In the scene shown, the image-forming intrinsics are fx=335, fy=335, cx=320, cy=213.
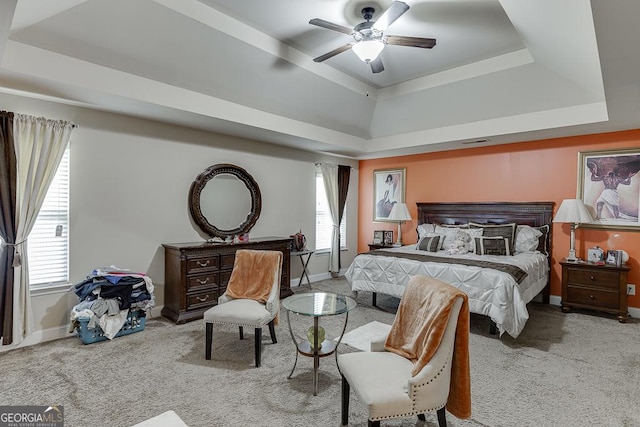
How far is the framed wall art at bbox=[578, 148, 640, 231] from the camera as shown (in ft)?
14.2

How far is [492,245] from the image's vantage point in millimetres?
4684

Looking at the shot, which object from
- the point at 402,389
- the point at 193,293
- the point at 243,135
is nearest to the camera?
the point at 402,389

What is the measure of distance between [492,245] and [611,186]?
1697 mm

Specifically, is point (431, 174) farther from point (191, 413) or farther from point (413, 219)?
point (191, 413)

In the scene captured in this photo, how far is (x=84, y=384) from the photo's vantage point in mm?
2598

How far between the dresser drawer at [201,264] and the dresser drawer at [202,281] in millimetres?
67

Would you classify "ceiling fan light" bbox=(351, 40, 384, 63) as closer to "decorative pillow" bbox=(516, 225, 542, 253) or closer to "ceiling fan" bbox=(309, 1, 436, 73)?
"ceiling fan" bbox=(309, 1, 436, 73)

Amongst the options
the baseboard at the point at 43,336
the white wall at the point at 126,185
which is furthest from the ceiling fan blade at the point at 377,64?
the baseboard at the point at 43,336

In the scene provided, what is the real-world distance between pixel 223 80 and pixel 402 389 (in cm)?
354

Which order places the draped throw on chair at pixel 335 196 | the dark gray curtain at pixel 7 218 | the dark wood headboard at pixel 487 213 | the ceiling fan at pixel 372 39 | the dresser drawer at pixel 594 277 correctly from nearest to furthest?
the ceiling fan at pixel 372 39 → the dark gray curtain at pixel 7 218 → the dresser drawer at pixel 594 277 → the dark wood headboard at pixel 487 213 → the draped throw on chair at pixel 335 196

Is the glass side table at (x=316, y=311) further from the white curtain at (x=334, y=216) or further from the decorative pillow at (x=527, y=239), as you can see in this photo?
the white curtain at (x=334, y=216)

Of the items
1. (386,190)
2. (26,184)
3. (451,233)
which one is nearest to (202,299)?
(26,184)

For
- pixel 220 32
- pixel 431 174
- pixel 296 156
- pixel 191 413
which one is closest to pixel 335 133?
pixel 296 156

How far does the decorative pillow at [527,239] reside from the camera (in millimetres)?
4801
